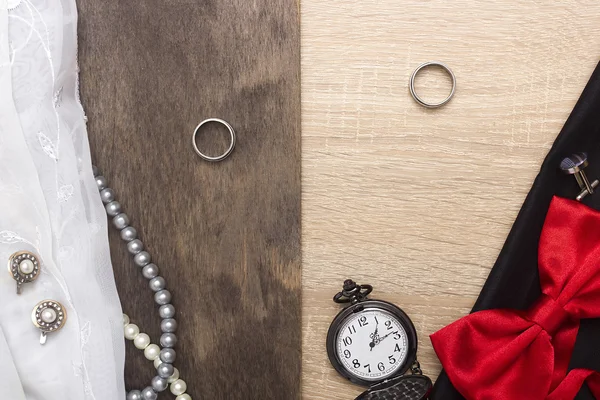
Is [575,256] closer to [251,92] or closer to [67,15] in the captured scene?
[251,92]

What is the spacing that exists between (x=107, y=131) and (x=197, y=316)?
265mm

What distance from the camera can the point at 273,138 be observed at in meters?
0.80

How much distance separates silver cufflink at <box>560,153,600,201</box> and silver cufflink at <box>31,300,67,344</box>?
2.02 feet

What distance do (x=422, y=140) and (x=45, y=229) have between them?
465 millimetres

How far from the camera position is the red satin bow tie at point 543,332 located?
2.42 ft

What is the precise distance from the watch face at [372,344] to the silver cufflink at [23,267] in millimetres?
367

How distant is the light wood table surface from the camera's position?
786 mm

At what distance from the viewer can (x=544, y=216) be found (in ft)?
2.56

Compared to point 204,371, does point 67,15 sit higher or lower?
higher

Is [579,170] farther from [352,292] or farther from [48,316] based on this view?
[48,316]

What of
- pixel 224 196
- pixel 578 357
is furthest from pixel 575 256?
pixel 224 196

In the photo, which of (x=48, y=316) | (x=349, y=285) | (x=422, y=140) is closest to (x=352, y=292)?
(x=349, y=285)

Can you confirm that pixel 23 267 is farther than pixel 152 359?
No

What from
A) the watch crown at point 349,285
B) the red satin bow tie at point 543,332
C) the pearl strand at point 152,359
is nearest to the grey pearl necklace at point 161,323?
the pearl strand at point 152,359
